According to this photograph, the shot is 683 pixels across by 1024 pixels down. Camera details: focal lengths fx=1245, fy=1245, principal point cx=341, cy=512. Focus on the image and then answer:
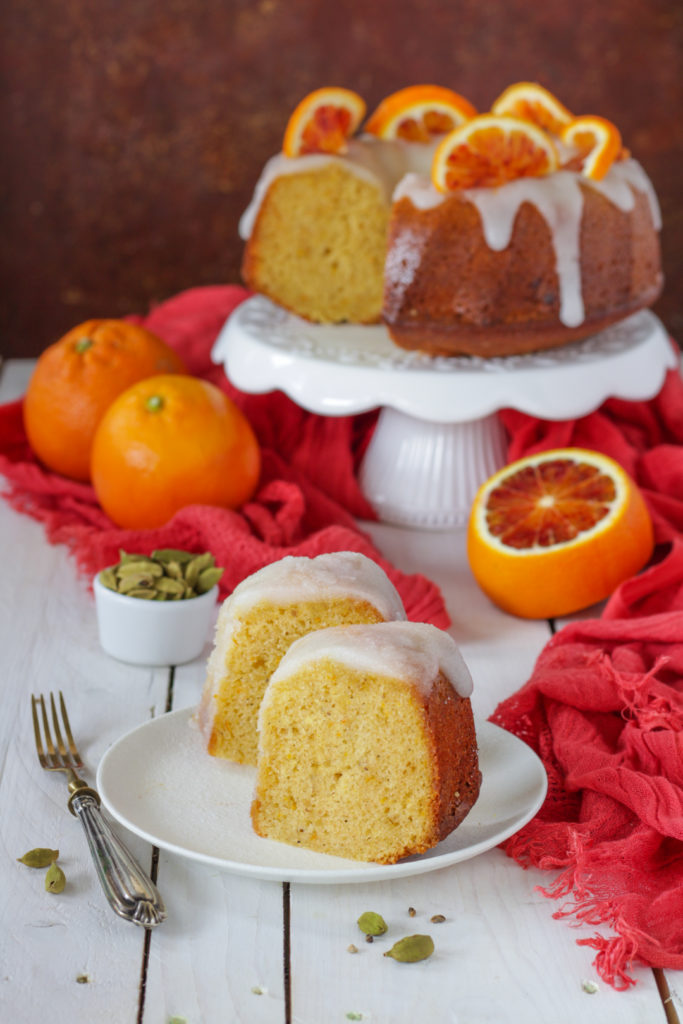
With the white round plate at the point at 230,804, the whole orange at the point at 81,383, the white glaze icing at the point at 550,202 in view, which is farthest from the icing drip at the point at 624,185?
the white round plate at the point at 230,804

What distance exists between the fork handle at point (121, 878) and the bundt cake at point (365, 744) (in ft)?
0.38

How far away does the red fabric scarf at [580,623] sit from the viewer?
1.20 m

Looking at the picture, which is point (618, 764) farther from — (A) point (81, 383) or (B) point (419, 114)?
(B) point (419, 114)

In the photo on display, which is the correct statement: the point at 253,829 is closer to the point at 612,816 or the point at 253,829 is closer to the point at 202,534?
the point at 612,816

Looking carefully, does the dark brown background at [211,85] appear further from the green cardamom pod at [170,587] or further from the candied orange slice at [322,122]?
the green cardamom pod at [170,587]

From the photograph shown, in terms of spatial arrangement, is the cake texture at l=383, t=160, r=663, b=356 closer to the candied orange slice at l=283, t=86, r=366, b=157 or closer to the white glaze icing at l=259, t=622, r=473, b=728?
the candied orange slice at l=283, t=86, r=366, b=157

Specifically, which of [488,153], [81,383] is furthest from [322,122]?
[81,383]

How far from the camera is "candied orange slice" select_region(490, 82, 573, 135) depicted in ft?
7.02

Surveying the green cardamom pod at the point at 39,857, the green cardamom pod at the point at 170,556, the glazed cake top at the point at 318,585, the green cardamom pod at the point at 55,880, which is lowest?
the green cardamom pod at the point at 39,857

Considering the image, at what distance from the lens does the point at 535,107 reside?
2.16 m

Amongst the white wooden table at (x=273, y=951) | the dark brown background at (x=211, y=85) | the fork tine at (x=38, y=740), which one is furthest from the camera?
the dark brown background at (x=211, y=85)

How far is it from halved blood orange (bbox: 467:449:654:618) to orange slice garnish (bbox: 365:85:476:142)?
724 mm

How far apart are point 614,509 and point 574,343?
0.44m

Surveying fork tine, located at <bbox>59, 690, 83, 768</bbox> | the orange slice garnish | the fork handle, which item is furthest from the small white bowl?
the orange slice garnish
